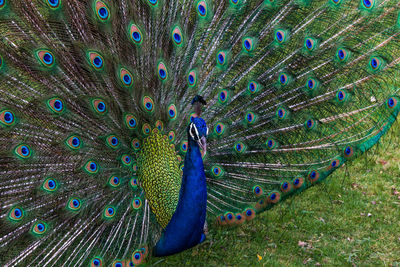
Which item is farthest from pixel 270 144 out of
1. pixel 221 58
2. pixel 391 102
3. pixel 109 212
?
pixel 109 212

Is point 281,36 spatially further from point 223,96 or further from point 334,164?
point 334,164

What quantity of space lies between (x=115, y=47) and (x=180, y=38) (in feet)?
1.37

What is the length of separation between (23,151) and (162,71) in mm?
967

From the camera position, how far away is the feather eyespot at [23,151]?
252 cm

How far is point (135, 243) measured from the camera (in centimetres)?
285

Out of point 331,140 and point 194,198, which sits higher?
point 331,140

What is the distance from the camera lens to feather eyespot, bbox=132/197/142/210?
2.88 metres

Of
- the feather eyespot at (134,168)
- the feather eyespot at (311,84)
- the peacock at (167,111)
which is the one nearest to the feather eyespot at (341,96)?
the peacock at (167,111)

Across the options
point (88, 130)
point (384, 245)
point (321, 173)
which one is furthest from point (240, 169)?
point (384, 245)

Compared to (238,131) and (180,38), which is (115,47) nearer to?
(180,38)

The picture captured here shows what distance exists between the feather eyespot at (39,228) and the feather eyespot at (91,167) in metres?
0.41

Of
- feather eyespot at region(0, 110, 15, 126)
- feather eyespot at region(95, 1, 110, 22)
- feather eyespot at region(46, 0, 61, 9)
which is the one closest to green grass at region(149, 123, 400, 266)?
feather eyespot at region(0, 110, 15, 126)

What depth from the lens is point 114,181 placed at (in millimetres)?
2812

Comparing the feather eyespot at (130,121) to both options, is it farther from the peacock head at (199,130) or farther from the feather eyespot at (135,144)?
the peacock head at (199,130)
